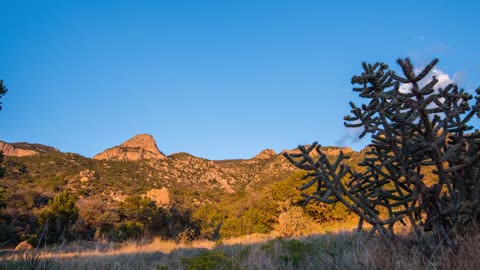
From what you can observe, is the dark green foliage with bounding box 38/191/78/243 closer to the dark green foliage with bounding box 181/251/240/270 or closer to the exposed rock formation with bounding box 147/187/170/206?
the exposed rock formation with bounding box 147/187/170/206

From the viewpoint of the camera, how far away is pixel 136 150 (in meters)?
86.6

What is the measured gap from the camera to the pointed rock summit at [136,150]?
83.6m

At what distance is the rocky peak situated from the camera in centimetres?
7817

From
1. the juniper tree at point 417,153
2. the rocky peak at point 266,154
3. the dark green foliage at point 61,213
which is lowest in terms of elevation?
the dark green foliage at point 61,213

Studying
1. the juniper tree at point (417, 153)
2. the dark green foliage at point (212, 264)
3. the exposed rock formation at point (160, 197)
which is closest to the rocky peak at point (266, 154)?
the exposed rock formation at point (160, 197)

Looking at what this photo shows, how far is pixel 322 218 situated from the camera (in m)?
25.6

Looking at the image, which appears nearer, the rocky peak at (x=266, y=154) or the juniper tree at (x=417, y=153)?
the juniper tree at (x=417, y=153)

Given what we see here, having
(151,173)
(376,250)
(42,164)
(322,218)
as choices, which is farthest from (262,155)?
(376,250)

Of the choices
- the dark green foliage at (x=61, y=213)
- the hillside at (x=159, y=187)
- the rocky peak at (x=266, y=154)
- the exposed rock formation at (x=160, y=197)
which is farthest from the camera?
the rocky peak at (x=266, y=154)

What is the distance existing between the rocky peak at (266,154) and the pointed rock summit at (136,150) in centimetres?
2261

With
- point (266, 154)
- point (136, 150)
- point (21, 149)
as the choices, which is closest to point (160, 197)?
point (266, 154)

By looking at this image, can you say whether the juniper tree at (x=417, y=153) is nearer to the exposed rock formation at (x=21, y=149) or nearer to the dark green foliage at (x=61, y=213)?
the dark green foliage at (x=61, y=213)

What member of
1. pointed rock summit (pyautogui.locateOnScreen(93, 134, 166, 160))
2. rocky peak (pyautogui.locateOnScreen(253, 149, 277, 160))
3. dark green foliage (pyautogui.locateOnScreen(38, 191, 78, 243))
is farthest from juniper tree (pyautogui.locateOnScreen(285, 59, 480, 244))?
pointed rock summit (pyautogui.locateOnScreen(93, 134, 166, 160))

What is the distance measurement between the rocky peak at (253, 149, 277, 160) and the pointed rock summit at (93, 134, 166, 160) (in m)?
22.6
